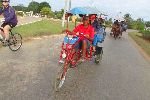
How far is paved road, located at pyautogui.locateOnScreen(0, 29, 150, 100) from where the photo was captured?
9109 mm

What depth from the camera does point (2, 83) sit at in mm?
9570

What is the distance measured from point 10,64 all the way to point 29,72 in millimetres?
1091

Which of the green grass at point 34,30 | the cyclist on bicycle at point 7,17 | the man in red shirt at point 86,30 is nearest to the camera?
the man in red shirt at point 86,30

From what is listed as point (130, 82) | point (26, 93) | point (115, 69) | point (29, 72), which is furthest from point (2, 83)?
point (115, 69)

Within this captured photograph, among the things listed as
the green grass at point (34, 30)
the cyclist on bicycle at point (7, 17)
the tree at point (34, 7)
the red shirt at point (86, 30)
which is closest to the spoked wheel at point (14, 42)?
the cyclist on bicycle at point (7, 17)

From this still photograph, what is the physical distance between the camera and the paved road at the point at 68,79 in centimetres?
911

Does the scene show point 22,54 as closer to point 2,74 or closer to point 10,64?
point 10,64

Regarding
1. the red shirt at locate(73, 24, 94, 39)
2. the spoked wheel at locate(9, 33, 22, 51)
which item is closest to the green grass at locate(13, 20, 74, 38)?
the spoked wheel at locate(9, 33, 22, 51)

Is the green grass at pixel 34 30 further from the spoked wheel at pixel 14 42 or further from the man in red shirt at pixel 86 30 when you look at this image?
the man in red shirt at pixel 86 30

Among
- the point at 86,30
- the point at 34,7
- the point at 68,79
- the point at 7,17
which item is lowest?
the point at 34,7

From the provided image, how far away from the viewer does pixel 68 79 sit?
11.1 meters

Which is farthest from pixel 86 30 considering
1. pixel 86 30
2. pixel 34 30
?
pixel 34 30

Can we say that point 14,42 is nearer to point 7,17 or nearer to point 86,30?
point 7,17

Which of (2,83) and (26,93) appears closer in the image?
(26,93)
